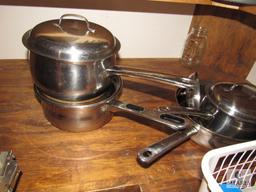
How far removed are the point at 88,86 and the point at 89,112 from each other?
0.23 feet

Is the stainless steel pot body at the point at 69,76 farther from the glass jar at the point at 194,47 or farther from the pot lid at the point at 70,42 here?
the glass jar at the point at 194,47

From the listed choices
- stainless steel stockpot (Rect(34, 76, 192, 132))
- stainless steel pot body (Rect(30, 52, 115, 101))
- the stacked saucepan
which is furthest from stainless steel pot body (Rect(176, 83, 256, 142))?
stainless steel pot body (Rect(30, 52, 115, 101))

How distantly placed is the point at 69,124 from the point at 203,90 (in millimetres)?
458

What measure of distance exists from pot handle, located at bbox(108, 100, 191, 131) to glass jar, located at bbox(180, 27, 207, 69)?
0.53 meters

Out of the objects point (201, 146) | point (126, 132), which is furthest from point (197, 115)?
point (126, 132)

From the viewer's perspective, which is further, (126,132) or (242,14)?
(242,14)

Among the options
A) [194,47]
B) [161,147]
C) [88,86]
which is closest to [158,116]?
[161,147]

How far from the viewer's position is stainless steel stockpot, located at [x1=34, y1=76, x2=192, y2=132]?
55cm

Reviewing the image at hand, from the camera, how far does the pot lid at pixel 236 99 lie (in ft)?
2.03

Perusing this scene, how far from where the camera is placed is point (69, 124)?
60cm

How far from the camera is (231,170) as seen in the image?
1.86 ft

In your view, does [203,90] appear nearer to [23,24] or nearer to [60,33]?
[60,33]

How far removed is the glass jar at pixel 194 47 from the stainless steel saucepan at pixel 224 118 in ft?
1.18

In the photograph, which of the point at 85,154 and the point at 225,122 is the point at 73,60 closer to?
the point at 85,154
